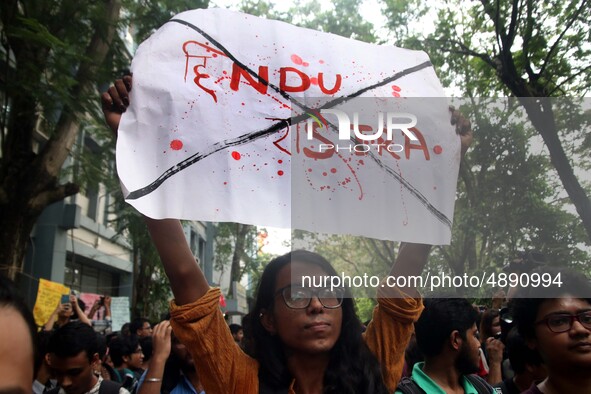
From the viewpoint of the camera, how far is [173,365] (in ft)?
11.5

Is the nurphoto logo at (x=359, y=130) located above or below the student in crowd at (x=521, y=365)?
above

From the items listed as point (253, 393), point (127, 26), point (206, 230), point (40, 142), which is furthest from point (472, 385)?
point (206, 230)

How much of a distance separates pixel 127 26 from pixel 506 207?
228 inches

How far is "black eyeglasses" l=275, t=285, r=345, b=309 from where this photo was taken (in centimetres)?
195

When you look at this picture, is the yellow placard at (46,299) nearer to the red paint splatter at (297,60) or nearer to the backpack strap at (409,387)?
the backpack strap at (409,387)

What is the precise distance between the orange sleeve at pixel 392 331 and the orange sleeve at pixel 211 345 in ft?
1.57

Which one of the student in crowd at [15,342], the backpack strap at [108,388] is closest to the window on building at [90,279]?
the backpack strap at [108,388]

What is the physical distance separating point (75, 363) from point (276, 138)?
6.54 ft

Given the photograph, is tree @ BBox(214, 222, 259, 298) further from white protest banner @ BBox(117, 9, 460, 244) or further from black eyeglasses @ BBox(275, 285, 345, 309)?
black eyeglasses @ BBox(275, 285, 345, 309)

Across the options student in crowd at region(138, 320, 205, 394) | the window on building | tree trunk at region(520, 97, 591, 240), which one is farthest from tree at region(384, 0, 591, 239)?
the window on building

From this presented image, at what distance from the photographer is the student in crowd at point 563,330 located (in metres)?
1.90

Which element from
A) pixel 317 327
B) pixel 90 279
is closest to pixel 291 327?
pixel 317 327

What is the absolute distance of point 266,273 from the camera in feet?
6.88

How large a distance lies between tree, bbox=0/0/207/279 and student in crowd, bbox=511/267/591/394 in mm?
4259
